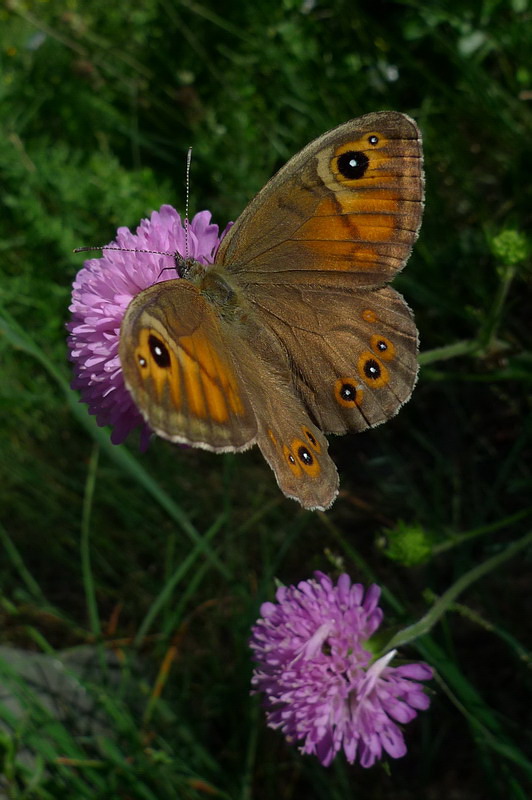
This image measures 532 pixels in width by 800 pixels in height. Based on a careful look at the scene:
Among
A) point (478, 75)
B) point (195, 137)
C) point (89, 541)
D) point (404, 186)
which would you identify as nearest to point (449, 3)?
point (478, 75)

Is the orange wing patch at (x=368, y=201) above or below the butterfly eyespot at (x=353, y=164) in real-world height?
below

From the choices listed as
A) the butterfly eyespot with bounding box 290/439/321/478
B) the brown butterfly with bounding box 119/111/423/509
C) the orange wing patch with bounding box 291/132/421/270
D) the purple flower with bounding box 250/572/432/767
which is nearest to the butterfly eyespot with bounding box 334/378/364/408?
the brown butterfly with bounding box 119/111/423/509

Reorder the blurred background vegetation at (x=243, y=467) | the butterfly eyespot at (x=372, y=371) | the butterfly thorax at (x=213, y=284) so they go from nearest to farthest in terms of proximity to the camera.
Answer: the butterfly eyespot at (x=372, y=371), the butterfly thorax at (x=213, y=284), the blurred background vegetation at (x=243, y=467)

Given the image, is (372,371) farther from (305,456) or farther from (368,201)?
(368,201)

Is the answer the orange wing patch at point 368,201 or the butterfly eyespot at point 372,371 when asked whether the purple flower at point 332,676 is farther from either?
the orange wing patch at point 368,201

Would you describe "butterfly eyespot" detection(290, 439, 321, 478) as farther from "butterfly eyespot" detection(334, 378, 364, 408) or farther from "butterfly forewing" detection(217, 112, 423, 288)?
"butterfly forewing" detection(217, 112, 423, 288)

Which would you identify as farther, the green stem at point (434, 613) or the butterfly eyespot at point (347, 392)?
the butterfly eyespot at point (347, 392)

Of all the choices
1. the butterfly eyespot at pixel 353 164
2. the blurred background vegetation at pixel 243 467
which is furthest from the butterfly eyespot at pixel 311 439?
the butterfly eyespot at pixel 353 164
